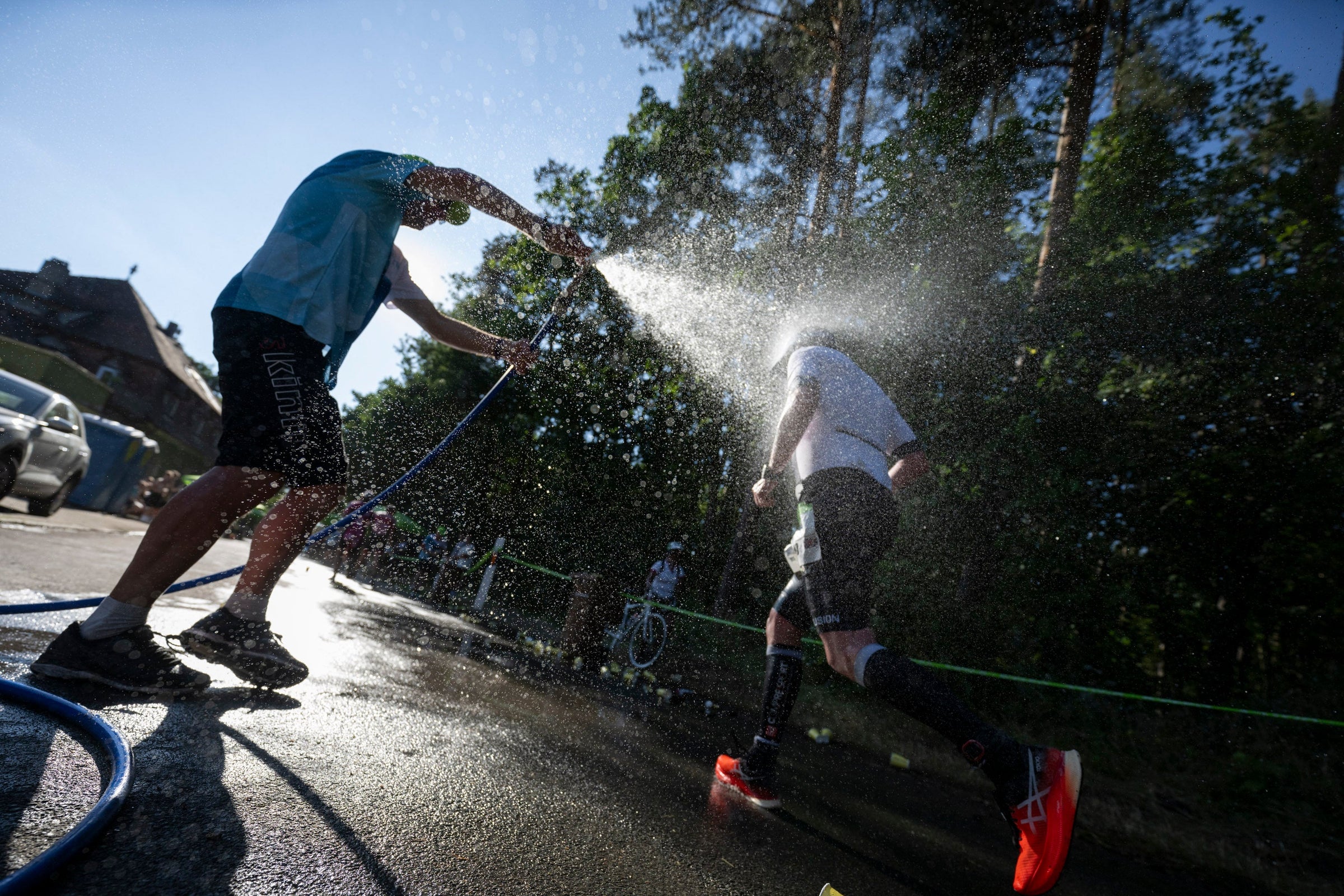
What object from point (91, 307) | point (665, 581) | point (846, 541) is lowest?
point (665, 581)

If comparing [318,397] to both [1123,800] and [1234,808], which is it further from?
[1234,808]

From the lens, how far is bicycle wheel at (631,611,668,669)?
868 centimetres

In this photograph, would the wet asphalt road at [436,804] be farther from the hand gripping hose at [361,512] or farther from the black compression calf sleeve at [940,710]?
the black compression calf sleeve at [940,710]

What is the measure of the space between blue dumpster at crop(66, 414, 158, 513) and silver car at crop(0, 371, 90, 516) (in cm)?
492

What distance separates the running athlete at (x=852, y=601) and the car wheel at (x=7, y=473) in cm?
919

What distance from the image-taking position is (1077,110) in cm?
841

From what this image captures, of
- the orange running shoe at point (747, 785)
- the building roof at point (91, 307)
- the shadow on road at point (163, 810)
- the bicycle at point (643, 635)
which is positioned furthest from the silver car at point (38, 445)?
the building roof at point (91, 307)

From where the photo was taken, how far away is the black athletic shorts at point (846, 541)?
2242 millimetres

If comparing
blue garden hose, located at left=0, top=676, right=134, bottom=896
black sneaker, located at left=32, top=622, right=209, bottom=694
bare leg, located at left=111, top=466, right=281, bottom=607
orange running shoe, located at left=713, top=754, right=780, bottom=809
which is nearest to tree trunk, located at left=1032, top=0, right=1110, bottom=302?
orange running shoe, located at left=713, top=754, right=780, bottom=809

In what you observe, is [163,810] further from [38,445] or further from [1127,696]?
[38,445]

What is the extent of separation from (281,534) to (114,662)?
0.56 m

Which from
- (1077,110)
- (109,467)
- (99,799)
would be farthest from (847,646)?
(109,467)

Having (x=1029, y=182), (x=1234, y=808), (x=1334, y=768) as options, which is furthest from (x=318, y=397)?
(x=1029, y=182)

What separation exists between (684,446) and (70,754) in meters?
14.8
